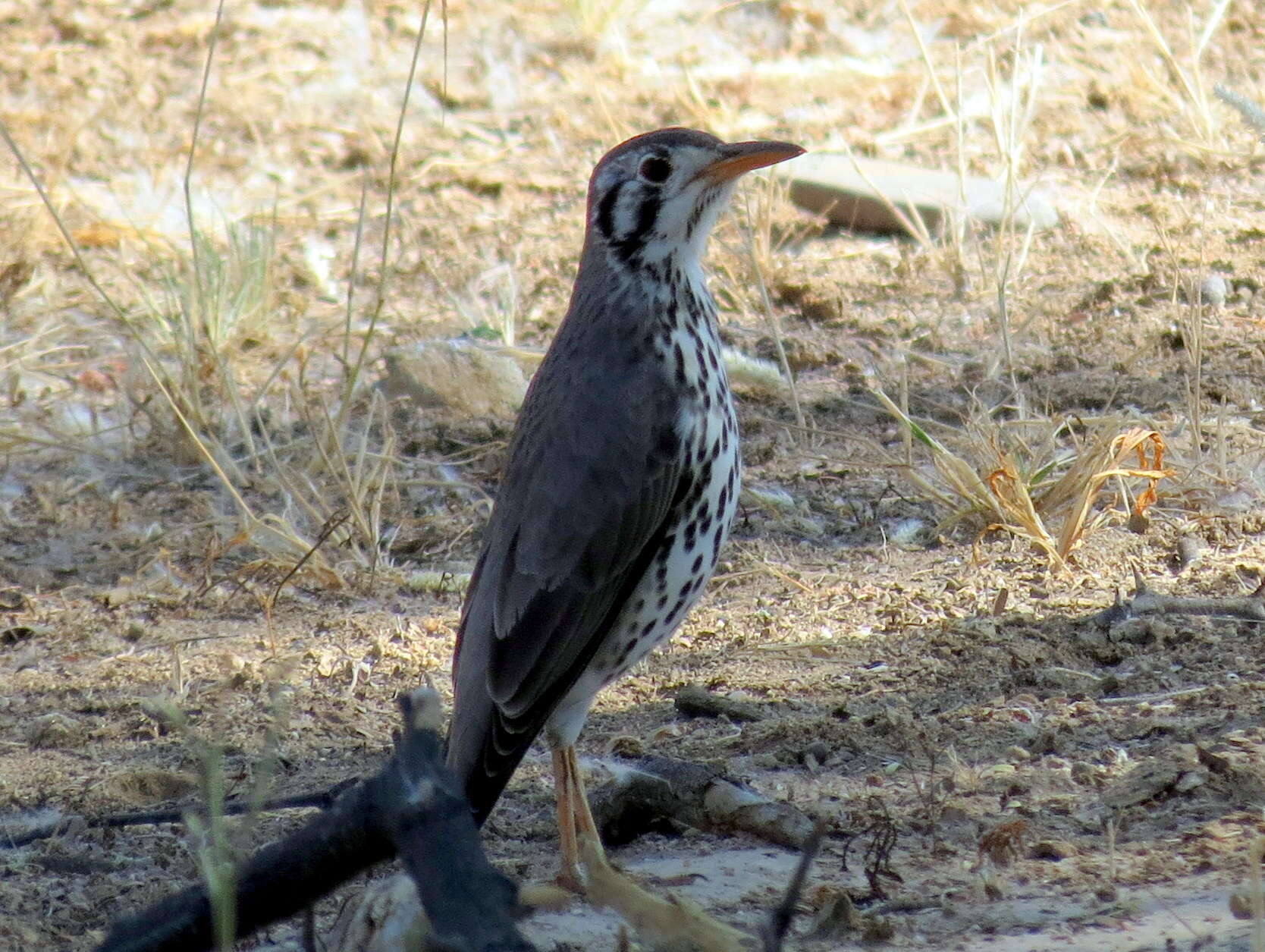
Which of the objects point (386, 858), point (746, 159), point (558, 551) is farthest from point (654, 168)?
point (386, 858)

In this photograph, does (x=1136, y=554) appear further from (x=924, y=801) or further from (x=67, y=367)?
(x=67, y=367)

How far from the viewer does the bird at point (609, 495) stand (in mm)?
3900

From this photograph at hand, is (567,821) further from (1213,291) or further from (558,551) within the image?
(1213,291)

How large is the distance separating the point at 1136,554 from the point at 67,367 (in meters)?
4.38

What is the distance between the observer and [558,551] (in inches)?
157

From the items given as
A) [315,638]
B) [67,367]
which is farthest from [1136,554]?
[67,367]

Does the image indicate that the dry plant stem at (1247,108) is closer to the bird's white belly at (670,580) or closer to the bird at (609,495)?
the bird at (609,495)

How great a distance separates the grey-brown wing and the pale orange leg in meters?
0.17

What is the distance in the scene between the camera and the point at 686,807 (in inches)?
154

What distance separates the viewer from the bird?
3900mm

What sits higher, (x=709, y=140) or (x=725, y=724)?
(x=709, y=140)

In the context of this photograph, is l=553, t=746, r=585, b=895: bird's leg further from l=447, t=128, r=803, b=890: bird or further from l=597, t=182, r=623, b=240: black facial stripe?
l=597, t=182, r=623, b=240: black facial stripe

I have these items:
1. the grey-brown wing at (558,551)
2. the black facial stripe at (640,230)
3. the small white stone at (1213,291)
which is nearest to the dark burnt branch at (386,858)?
the grey-brown wing at (558,551)

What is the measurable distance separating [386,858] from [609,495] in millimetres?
1600
